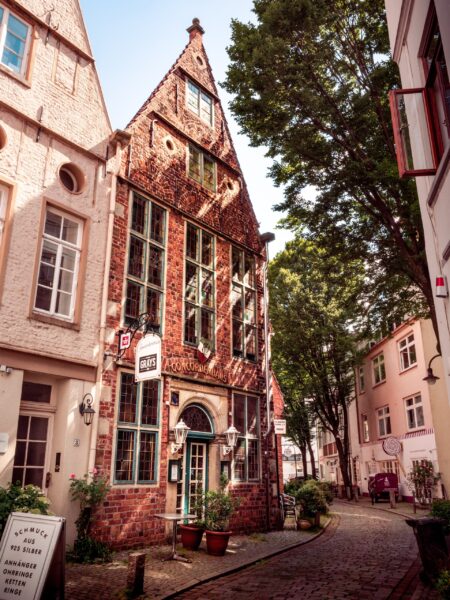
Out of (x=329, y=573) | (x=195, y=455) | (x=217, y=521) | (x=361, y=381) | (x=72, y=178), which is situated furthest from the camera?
(x=361, y=381)

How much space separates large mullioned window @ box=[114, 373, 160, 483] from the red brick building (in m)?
0.03

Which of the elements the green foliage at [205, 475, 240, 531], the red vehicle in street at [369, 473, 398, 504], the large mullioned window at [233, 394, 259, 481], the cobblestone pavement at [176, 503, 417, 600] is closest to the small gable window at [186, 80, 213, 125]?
the large mullioned window at [233, 394, 259, 481]

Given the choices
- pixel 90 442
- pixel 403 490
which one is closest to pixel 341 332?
pixel 403 490

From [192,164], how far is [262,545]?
1047cm

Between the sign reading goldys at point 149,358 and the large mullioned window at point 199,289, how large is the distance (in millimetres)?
3027

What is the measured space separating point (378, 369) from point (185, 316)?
21637mm

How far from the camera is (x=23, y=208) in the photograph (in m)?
9.70

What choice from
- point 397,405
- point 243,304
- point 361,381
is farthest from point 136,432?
point 361,381

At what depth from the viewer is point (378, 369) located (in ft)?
104

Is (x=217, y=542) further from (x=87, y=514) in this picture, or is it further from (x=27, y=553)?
(x=27, y=553)

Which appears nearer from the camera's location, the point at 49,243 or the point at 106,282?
the point at 49,243

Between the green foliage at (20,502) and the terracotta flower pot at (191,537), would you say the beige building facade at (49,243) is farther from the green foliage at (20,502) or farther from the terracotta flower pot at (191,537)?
the terracotta flower pot at (191,537)

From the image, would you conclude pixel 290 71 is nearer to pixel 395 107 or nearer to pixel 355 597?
pixel 395 107

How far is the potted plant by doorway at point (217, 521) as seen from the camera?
33.3ft
